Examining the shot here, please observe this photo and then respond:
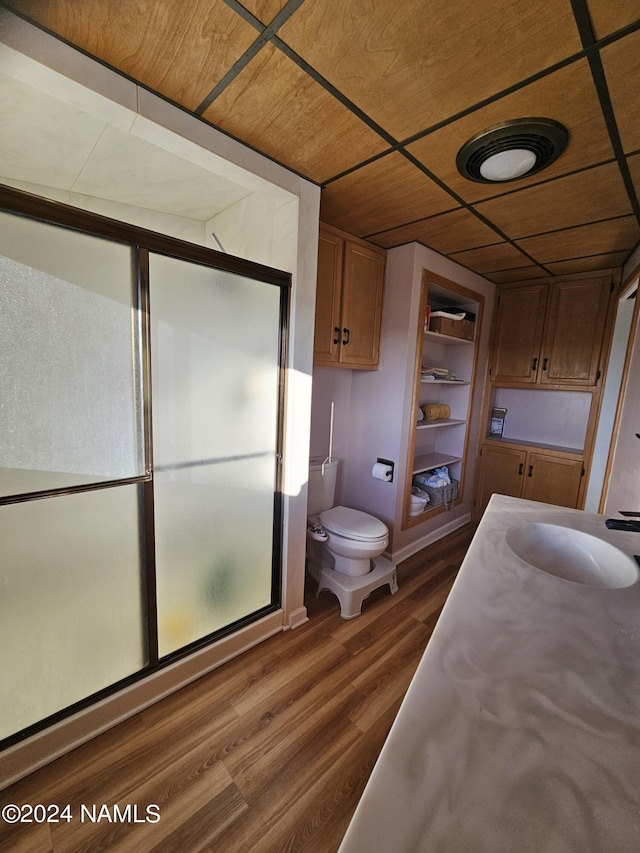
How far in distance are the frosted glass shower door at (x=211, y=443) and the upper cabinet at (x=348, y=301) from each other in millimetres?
486

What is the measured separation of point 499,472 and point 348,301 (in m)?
2.20

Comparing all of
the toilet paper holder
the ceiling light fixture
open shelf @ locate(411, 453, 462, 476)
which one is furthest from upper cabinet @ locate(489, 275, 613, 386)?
the ceiling light fixture

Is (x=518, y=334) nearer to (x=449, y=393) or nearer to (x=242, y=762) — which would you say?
(x=449, y=393)

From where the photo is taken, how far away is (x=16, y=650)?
1.18 m

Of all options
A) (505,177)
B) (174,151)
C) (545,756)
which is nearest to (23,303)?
(174,151)

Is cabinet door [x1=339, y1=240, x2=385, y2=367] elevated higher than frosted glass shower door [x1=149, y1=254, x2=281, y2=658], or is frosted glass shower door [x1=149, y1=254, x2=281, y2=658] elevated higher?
cabinet door [x1=339, y1=240, x2=385, y2=367]

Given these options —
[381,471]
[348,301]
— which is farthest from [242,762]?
[348,301]

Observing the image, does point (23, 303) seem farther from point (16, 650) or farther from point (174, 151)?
point (16, 650)

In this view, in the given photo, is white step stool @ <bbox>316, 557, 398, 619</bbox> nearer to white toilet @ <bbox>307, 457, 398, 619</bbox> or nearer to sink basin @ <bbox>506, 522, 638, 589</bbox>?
white toilet @ <bbox>307, 457, 398, 619</bbox>

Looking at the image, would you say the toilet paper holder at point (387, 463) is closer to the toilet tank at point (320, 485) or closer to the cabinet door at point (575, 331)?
the toilet tank at point (320, 485)

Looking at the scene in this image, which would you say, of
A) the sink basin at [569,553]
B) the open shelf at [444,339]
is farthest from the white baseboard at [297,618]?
the open shelf at [444,339]

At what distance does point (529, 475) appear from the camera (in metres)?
3.09

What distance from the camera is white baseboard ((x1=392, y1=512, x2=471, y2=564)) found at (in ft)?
8.86

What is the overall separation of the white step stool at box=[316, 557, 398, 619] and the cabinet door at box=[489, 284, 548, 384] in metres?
2.07
